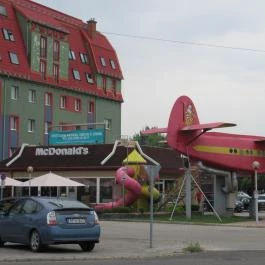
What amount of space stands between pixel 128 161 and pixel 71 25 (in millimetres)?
34801

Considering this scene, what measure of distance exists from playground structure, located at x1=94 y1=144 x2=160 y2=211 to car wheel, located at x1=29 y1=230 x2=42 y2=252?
21917 mm

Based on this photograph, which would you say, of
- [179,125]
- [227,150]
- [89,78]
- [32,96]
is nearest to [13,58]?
[32,96]

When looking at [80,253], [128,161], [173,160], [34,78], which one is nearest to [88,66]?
[34,78]

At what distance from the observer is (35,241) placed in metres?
17.4

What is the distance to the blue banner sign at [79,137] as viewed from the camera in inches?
1955

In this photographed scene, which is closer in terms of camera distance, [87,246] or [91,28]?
[87,246]

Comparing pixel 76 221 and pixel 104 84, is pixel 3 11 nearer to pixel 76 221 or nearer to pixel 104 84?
pixel 104 84

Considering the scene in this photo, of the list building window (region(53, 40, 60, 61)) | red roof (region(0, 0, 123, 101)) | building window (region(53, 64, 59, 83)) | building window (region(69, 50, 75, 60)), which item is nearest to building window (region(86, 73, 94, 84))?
red roof (region(0, 0, 123, 101))

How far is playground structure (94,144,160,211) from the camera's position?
3972cm

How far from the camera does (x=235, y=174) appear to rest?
39312 mm

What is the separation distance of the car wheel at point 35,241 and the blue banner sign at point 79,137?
31.7 meters

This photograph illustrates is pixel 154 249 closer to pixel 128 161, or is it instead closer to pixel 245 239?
pixel 245 239

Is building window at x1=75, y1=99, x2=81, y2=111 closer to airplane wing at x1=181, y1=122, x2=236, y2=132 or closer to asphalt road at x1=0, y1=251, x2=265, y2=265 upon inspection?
airplane wing at x1=181, y1=122, x2=236, y2=132

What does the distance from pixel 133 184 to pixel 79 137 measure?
11.7 metres
